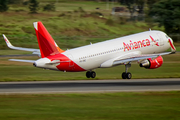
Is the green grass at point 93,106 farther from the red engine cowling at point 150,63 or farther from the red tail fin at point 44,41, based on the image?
the red engine cowling at point 150,63

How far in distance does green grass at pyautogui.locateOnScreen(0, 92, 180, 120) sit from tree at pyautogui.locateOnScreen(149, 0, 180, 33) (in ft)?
231

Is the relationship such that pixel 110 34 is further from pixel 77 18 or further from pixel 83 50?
pixel 83 50

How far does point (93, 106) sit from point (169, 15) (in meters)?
79.5

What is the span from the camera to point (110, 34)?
389ft

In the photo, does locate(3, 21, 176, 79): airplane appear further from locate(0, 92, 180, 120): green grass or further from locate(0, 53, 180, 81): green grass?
locate(0, 92, 180, 120): green grass

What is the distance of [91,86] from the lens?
38344mm

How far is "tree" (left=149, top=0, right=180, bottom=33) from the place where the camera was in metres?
101

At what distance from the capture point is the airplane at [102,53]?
4106 centimetres

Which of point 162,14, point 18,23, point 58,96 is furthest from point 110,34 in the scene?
point 58,96

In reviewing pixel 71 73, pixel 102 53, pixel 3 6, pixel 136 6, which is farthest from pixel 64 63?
pixel 136 6

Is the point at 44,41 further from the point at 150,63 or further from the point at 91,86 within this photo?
the point at 150,63

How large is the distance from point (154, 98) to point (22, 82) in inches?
706

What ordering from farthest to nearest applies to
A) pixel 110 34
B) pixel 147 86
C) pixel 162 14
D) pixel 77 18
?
pixel 77 18, pixel 110 34, pixel 162 14, pixel 147 86

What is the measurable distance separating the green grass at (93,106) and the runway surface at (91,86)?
2597 millimetres
